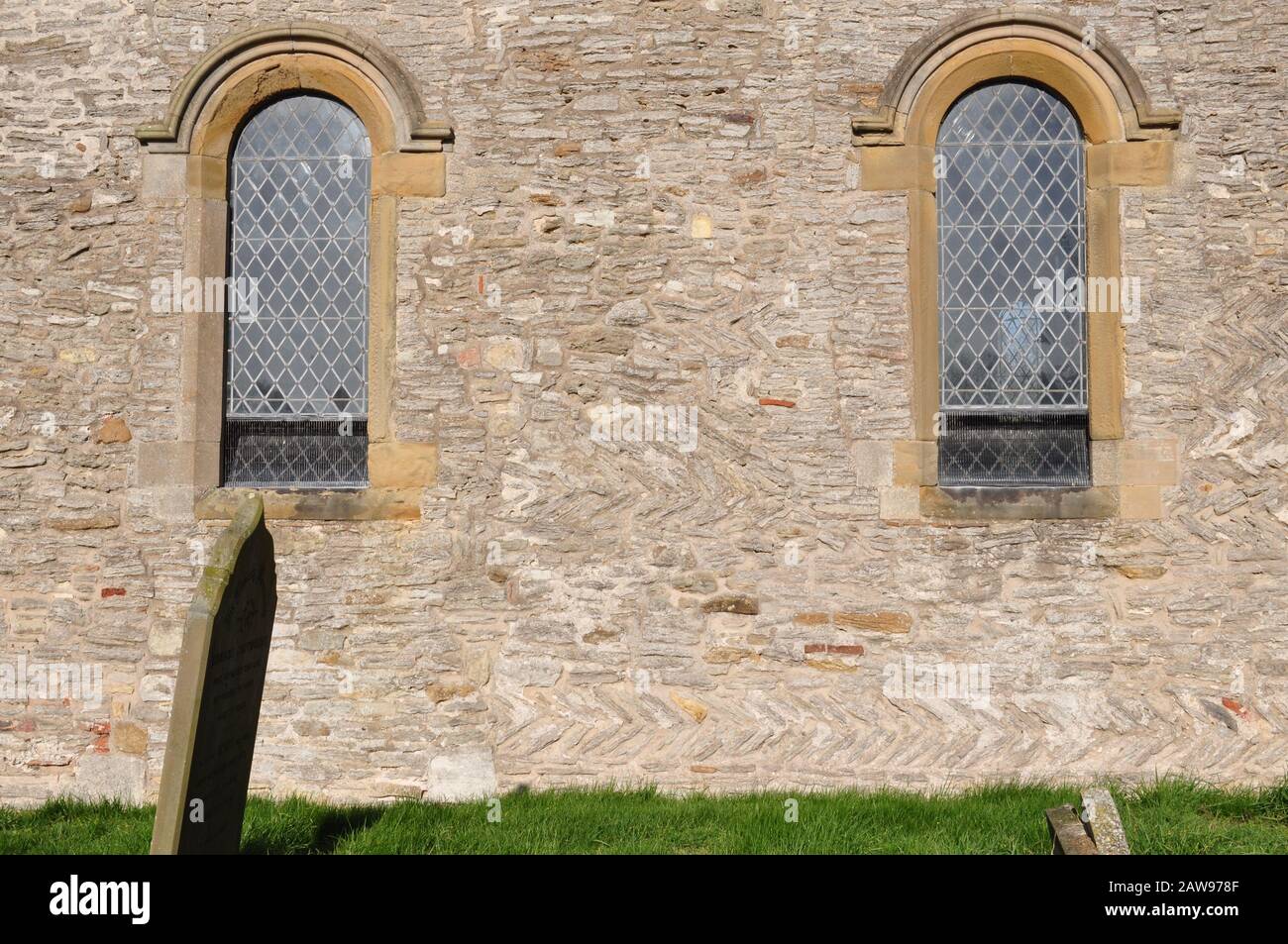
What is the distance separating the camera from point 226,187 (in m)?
6.52

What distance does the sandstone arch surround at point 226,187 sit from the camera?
6.27 meters

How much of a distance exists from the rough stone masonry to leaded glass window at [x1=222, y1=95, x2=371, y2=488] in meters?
0.35

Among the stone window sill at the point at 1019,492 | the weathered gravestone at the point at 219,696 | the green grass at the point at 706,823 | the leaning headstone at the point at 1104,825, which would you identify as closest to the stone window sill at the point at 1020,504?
the stone window sill at the point at 1019,492

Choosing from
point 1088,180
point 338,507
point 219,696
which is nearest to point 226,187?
point 338,507

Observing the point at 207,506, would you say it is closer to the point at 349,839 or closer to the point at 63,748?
the point at 63,748

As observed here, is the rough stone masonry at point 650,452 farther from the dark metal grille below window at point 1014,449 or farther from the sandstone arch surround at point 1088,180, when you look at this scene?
the dark metal grille below window at point 1014,449

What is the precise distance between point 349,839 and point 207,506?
7.42ft

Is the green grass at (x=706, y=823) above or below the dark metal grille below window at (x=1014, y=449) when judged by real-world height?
below

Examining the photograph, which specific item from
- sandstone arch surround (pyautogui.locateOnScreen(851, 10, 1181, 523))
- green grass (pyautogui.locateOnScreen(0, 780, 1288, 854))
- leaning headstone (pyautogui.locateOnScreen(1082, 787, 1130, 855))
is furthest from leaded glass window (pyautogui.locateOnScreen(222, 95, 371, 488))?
leaning headstone (pyautogui.locateOnScreen(1082, 787, 1130, 855))

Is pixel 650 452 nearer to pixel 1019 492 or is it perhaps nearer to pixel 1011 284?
pixel 1019 492

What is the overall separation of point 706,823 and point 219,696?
8.12 ft

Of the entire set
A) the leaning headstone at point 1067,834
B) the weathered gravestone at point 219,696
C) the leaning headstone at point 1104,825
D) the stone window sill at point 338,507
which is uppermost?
the stone window sill at point 338,507

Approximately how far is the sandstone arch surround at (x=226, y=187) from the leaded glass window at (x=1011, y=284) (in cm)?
306

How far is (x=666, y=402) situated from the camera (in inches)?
247
